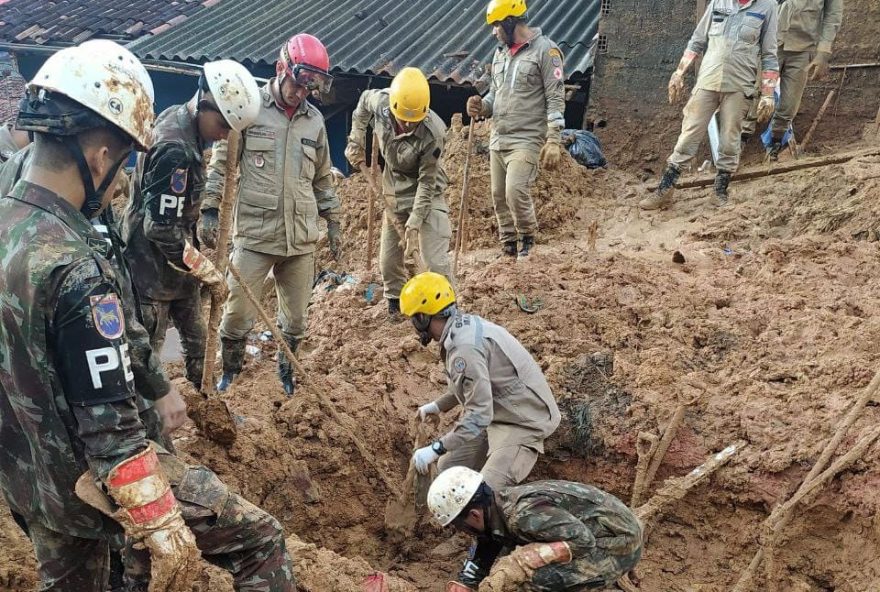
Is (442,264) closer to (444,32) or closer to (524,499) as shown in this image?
(524,499)

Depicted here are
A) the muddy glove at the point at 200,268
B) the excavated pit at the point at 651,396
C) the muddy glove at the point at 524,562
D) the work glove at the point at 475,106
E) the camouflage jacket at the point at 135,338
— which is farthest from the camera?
the work glove at the point at 475,106

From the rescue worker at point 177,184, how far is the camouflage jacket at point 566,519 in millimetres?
1953

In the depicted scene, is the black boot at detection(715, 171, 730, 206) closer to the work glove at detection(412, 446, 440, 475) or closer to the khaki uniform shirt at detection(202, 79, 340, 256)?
the khaki uniform shirt at detection(202, 79, 340, 256)

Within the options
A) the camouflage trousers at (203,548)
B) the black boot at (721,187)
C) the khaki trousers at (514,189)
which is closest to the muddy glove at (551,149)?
the khaki trousers at (514,189)

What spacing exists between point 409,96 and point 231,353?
88.1 inches

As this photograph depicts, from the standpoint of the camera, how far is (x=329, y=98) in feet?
31.1

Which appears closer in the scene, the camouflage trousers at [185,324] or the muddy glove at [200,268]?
the muddy glove at [200,268]

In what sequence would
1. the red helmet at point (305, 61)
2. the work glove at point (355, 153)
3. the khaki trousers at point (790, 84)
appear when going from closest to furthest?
1. the red helmet at point (305, 61)
2. the work glove at point (355, 153)
3. the khaki trousers at point (790, 84)

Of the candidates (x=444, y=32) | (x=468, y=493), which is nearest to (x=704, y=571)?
(x=468, y=493)

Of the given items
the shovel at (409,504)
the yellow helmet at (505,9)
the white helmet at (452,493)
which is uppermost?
the yellow helmet at (505,9)

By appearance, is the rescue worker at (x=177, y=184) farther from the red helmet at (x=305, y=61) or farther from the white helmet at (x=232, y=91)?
the red helmet at (x=305, y=61)

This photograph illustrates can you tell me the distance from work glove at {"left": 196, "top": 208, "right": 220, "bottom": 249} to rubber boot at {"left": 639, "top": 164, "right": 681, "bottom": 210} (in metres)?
4.75

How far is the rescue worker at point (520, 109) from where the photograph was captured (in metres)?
6.00

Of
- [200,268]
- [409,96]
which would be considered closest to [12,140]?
[200,268]
